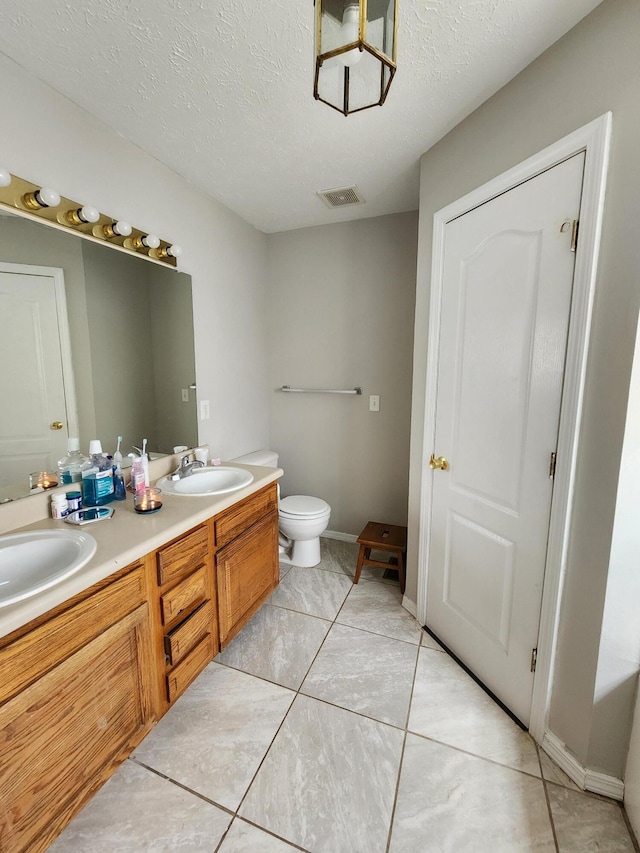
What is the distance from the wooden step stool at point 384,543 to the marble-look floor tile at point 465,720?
1.97 ft

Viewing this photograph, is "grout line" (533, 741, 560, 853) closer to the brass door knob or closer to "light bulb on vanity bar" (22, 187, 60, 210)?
the brass door knob

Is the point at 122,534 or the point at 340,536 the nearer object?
the point at 122,534

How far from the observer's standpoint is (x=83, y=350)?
1516 mm

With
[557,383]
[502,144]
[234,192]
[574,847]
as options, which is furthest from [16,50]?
[574,847]

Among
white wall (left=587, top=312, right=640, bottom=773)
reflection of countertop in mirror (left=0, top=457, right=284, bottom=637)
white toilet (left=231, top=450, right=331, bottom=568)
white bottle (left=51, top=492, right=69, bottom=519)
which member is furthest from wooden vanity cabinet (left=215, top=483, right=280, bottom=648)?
white wall (left=587, top=312, right=640, bottom=773)

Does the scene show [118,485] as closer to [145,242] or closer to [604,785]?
[145,242]

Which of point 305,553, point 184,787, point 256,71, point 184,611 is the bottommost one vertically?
point 184,787

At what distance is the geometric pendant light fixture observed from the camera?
0.66 meters

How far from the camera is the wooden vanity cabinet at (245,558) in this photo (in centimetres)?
158

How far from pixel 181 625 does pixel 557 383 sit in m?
1.58

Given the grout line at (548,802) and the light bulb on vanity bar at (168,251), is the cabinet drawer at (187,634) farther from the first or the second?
the light bulb on vanity bar at (168,251)

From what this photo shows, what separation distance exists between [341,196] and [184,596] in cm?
227

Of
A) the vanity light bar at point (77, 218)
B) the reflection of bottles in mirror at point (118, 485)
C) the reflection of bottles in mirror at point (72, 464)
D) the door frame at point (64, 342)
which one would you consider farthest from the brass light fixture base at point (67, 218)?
the reflection of bottles in mirror at point (118, 485)

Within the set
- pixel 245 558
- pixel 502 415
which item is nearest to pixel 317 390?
pixel 245 558
